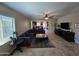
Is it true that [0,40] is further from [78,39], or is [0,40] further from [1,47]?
[78,39]

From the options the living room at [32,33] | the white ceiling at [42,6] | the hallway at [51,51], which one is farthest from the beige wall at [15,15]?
the hallway at [51,51]

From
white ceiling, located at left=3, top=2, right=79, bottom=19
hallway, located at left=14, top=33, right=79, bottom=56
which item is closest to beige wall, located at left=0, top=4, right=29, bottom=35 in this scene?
white ceiling, located at left=3, top=2, right=79, bottom=19

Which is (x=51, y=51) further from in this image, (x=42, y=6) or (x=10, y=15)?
(x=10, y=15)

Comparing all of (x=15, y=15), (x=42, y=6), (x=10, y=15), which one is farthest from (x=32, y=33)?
(x=42, y=6)

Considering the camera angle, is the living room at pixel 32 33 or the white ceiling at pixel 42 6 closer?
the white ceiling at pixel 42 6

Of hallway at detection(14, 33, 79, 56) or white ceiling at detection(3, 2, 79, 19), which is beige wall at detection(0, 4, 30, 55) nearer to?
white ceiling at detection(3, 2, 79, 19)

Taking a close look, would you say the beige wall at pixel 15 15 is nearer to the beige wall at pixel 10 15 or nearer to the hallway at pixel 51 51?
the beige wall at pixel 10 15

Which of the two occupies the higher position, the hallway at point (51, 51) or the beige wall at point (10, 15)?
the beige wall at point (10, 15)

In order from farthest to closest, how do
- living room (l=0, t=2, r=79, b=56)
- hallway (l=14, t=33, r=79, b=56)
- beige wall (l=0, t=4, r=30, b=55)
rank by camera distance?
hallway (l=14, t=33, r=79, b=56) → living room (l=0, t=2, r=79, b=56) → beige wall (l=0, t=4, r=30, b=55)

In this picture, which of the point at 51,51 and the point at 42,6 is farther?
the point at 51,51

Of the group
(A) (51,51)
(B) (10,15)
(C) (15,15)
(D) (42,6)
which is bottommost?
(A) (51,51)

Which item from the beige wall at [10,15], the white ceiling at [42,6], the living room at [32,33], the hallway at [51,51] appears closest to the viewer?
the white ceiling at [42,6]

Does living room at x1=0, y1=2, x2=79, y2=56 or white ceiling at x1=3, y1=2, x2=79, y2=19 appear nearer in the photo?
white ceiling at x1=3, y1=2, x2=79, y2=19

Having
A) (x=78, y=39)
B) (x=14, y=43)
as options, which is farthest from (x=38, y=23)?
(x=14, y=43)
